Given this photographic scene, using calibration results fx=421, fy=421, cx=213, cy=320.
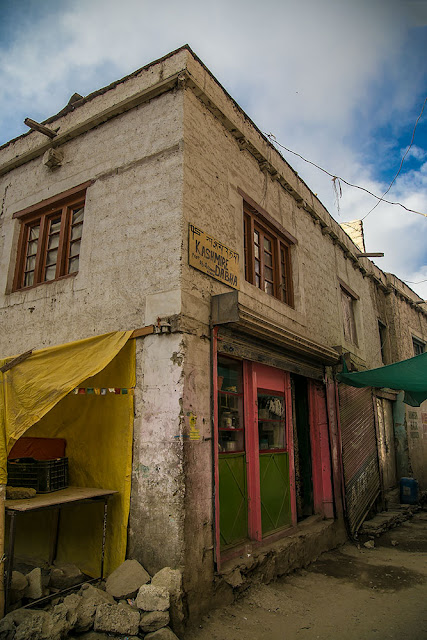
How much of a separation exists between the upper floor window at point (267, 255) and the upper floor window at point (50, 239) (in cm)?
246

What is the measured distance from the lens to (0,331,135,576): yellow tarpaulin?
4.16 metres

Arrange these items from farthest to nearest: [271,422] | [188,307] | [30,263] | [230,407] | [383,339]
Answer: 1. [383,339]
2. [30,263]
3. [271,422]
4. [230,407]
5. [188,307]

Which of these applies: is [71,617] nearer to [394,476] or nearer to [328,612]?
[328,612]

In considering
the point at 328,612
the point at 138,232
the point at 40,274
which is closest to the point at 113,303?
the point at 138,232

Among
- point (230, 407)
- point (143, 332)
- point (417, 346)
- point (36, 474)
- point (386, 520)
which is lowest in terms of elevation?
point (386, 520)

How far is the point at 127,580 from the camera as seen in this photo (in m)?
3.79

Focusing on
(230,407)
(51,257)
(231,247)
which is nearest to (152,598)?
(230,407)

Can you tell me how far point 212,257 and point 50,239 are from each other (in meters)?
2.83

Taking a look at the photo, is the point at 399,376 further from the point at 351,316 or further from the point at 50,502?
the point at 50,502

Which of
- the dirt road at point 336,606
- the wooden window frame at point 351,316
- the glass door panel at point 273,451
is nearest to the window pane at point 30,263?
the glass door panel at point 273,451

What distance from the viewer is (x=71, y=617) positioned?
331 centimetres

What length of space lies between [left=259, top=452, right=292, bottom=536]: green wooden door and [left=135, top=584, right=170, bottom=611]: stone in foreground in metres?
2.20

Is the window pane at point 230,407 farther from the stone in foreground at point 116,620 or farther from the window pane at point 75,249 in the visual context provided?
the window pane at point 75,249

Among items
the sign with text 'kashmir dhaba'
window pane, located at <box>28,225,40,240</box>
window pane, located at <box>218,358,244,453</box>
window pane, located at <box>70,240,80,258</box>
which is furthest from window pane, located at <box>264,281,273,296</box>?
window pane, located at <box>28,225,40,240</box>
